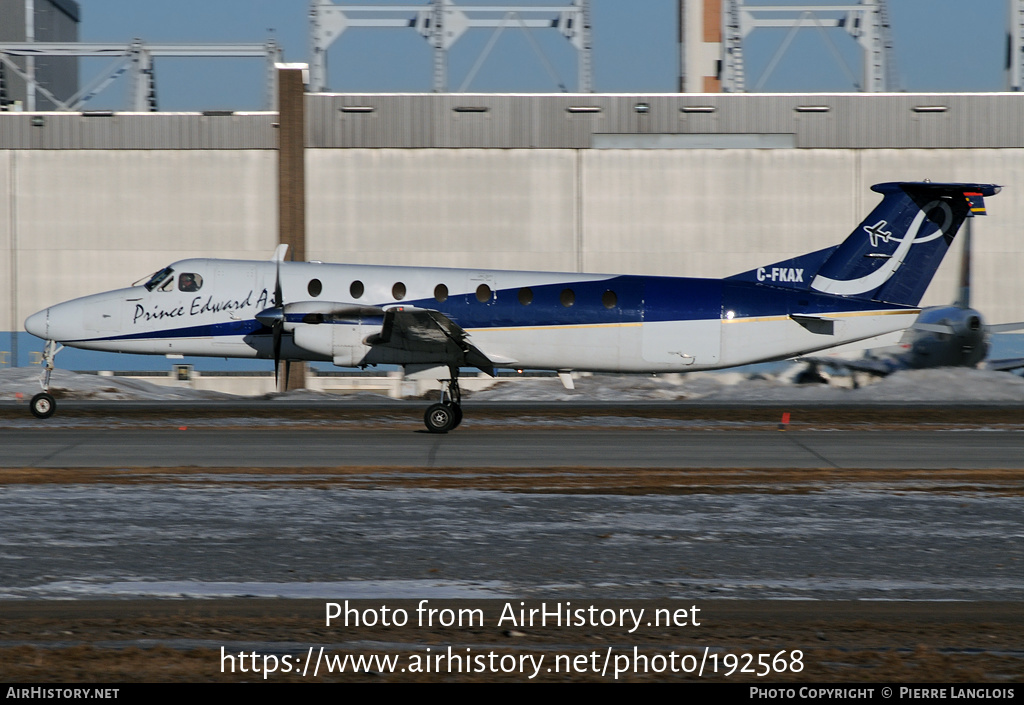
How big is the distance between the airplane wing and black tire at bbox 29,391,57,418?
7.67 m

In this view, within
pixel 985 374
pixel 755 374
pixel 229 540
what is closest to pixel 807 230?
pixel 755 374

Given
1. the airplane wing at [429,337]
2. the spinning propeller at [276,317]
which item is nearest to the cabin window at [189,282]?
the spinning propeller at [276,317]

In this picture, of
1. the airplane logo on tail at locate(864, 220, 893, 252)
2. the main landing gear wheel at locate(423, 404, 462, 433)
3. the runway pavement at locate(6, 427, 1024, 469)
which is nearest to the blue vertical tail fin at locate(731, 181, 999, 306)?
the airplane logo on tail at locate(864, 220, 893, 252)

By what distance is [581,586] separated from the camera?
27.6ft

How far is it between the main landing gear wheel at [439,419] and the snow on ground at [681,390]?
41.5 ft

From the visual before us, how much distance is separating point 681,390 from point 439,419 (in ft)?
54.2

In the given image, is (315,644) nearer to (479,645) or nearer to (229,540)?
(479,645)

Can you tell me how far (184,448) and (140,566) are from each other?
28.6 feet

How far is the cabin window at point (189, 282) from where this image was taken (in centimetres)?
2069

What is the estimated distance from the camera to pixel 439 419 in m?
20.0

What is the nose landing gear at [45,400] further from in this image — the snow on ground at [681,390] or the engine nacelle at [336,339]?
the snow on ground at [681,390]

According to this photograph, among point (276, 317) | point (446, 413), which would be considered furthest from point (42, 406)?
point (446, 413)

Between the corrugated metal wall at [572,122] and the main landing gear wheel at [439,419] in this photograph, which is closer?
the main landing gear wheel at [439,419]

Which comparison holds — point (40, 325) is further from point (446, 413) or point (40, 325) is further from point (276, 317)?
point (446, 413)
